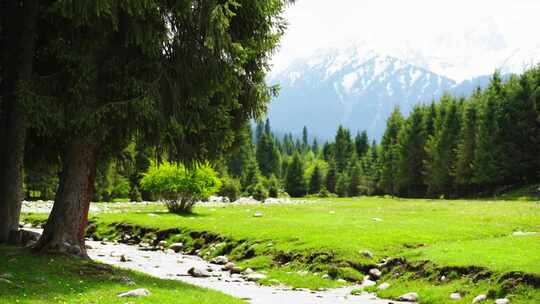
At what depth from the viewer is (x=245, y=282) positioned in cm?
1939

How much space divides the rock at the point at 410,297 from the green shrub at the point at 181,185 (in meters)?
27.8

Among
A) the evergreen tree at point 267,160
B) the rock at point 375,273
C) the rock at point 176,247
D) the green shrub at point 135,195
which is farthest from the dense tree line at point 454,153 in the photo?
the rock at point 375,273

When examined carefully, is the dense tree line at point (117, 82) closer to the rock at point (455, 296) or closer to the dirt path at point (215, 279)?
the dirt path at point (215, 279)

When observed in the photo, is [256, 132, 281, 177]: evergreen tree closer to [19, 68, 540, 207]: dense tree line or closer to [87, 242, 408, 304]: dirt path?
[19, 68, 540, 207]: dense tree line

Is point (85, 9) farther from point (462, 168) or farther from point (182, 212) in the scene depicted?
point (462, 168)

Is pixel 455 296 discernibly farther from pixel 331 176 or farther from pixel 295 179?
pixel 331 176

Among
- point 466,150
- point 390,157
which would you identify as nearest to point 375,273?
point 466,150

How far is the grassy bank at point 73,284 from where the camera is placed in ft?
39.9

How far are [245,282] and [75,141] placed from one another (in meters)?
7.55

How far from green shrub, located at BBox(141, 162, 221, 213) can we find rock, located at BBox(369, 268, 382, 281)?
2476cm

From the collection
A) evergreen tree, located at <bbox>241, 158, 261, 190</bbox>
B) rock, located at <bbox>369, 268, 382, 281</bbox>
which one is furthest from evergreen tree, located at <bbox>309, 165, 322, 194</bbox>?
rock, located at <bbox>369, 268, 382, 281</bbox>

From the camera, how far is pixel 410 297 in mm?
16422

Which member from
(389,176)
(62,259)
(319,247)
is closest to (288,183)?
(389,176)

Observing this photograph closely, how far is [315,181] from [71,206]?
339ft
